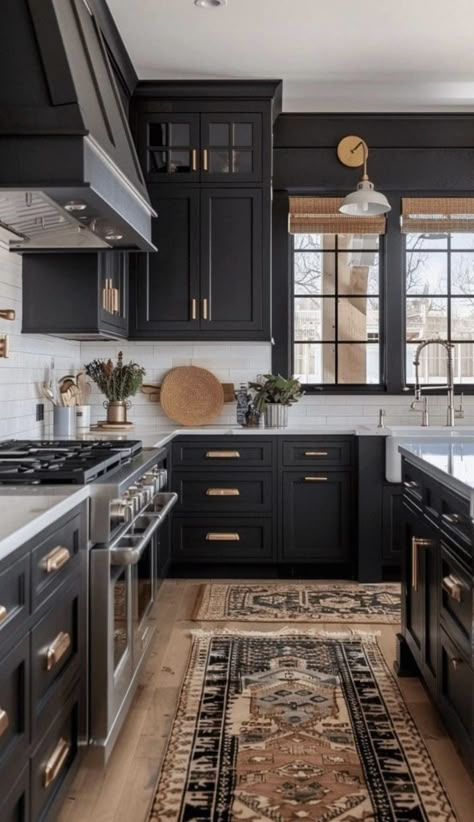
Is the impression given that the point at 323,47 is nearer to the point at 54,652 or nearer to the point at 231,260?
the point at 231,260

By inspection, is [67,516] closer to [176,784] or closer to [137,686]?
[176,784]

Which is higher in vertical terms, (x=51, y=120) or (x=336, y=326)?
(x=51, y=120)

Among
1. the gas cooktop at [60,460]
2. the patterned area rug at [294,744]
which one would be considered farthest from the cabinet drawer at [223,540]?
the gas cooktop at [60,460]

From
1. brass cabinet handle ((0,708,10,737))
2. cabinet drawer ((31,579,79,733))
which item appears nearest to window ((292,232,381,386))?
cabinet drawer ((31,579,79,733))

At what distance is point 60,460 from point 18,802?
122 centimetres

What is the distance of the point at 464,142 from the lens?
5.00m

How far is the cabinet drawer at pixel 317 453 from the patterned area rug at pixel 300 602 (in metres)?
0.70

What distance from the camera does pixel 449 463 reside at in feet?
8.21

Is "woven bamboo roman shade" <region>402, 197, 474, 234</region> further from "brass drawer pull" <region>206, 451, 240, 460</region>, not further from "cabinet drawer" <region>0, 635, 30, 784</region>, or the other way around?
"cabinet drawer" <region>0, 635, 30, 784</region>

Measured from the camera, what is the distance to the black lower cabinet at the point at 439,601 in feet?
6.97

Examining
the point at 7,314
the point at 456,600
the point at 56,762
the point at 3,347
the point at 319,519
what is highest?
the point at 7,314

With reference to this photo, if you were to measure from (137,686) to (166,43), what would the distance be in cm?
322

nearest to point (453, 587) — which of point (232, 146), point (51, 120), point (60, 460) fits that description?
point (60, 460)

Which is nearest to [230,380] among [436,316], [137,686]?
[436,316]
